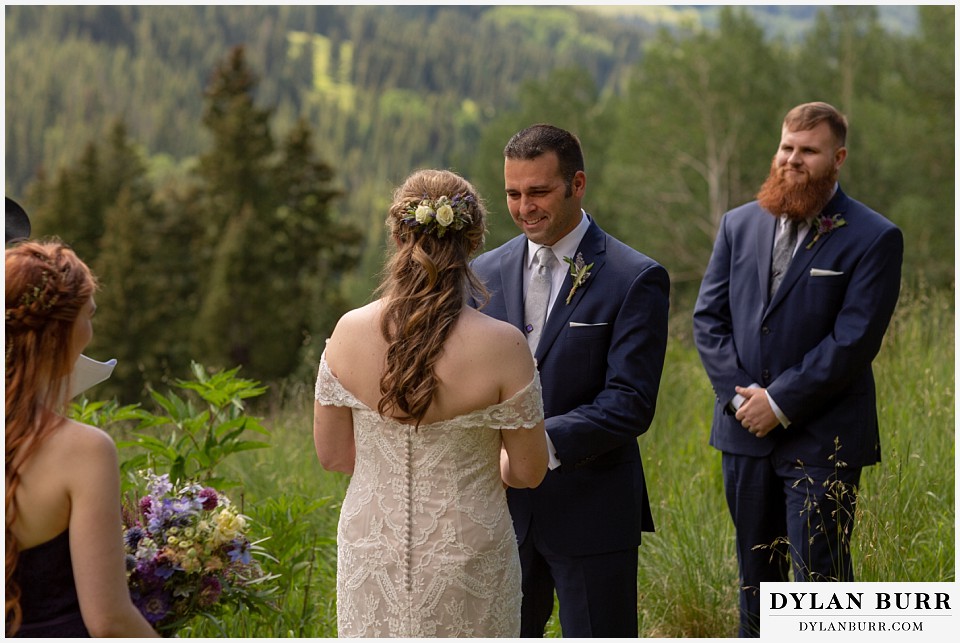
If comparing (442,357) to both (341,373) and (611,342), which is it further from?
(611,342)

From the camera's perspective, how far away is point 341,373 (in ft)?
9.66

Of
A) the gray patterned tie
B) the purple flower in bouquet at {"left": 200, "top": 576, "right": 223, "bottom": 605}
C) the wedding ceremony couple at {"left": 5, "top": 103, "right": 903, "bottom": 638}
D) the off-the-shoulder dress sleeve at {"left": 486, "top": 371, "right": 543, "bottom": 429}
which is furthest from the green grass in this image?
the off-the-shoulder dress sleeve at {"left": 486, "top": 371, "right": 543, "bottom": 429}

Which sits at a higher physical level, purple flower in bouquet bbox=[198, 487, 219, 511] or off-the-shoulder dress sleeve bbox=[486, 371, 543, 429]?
off-the-shoulder dress sleeve bbox=[486, 371, 543, 429]

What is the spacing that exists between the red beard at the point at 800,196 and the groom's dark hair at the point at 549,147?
105 cm

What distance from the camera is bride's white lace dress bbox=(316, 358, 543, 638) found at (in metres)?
2.93

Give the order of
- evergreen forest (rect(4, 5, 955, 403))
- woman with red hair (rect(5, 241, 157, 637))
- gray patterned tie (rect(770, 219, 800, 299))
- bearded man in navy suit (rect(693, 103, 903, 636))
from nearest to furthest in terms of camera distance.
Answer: woman with red hair (rect(5, 241, 157, 637)) < bearded man in navy suit (rect(693, 103, 903, 636)) < gray patterned tie (rect(770, 219, 800, 299)) < evergreen forest (rect(4, 5, 955, 403))

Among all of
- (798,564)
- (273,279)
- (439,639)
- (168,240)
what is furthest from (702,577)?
(168,240)

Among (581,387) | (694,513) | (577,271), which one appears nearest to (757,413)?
(581,387)

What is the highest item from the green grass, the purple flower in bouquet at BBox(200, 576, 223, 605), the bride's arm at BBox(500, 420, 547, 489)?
the bride's arm at BBox(500, 420, 547, 489)

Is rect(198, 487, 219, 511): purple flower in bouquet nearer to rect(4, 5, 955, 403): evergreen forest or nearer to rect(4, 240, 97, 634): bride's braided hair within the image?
rect(4, 240, 97, 634): bride's braided hair

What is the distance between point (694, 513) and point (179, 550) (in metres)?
3.14

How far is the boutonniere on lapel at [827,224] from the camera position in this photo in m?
4.34

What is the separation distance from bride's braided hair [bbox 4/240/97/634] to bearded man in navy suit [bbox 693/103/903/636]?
2783 mm

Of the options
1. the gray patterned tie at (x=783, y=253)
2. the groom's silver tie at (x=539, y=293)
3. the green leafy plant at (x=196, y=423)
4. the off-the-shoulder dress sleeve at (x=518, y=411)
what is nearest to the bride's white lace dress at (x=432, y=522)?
the off-the-shoulder dress sleeve at (x=518, y=411)
